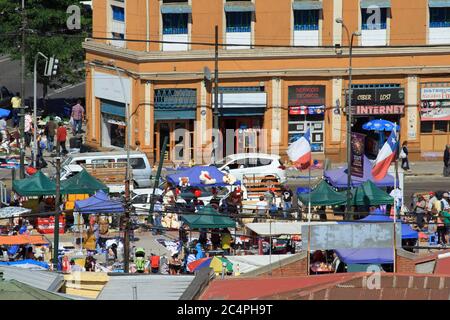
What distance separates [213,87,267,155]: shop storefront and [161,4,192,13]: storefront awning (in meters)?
3.49

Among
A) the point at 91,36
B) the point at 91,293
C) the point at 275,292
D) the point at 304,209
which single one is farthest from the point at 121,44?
the point at 275,292

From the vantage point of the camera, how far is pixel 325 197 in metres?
44.2

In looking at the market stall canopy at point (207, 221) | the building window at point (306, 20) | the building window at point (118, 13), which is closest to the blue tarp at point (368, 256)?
the market stall canopy at point (207, 221)

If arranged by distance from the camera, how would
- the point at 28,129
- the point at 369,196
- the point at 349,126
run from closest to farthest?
the point at 369,196
the point at 349,126
the point at 28,129

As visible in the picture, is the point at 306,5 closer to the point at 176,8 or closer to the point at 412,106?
the point at 176,8

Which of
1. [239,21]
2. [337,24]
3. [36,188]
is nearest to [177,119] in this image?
[239,21]

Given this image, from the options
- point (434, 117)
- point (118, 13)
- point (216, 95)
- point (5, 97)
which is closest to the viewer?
point (216, 95)

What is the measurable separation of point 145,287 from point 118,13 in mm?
34850

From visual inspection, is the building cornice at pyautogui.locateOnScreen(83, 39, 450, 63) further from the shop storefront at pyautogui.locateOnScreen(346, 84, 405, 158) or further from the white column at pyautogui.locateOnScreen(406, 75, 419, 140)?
the shop storefront at pyautogui.locateOnScreen(346, 84, 405, 158)

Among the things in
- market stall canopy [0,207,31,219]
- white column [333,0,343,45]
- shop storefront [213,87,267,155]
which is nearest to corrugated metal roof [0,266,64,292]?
market stall canopy [0,207,31,219]

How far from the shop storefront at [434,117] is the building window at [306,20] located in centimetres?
508

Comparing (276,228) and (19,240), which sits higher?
(276,228)

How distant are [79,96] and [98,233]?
29.7m
